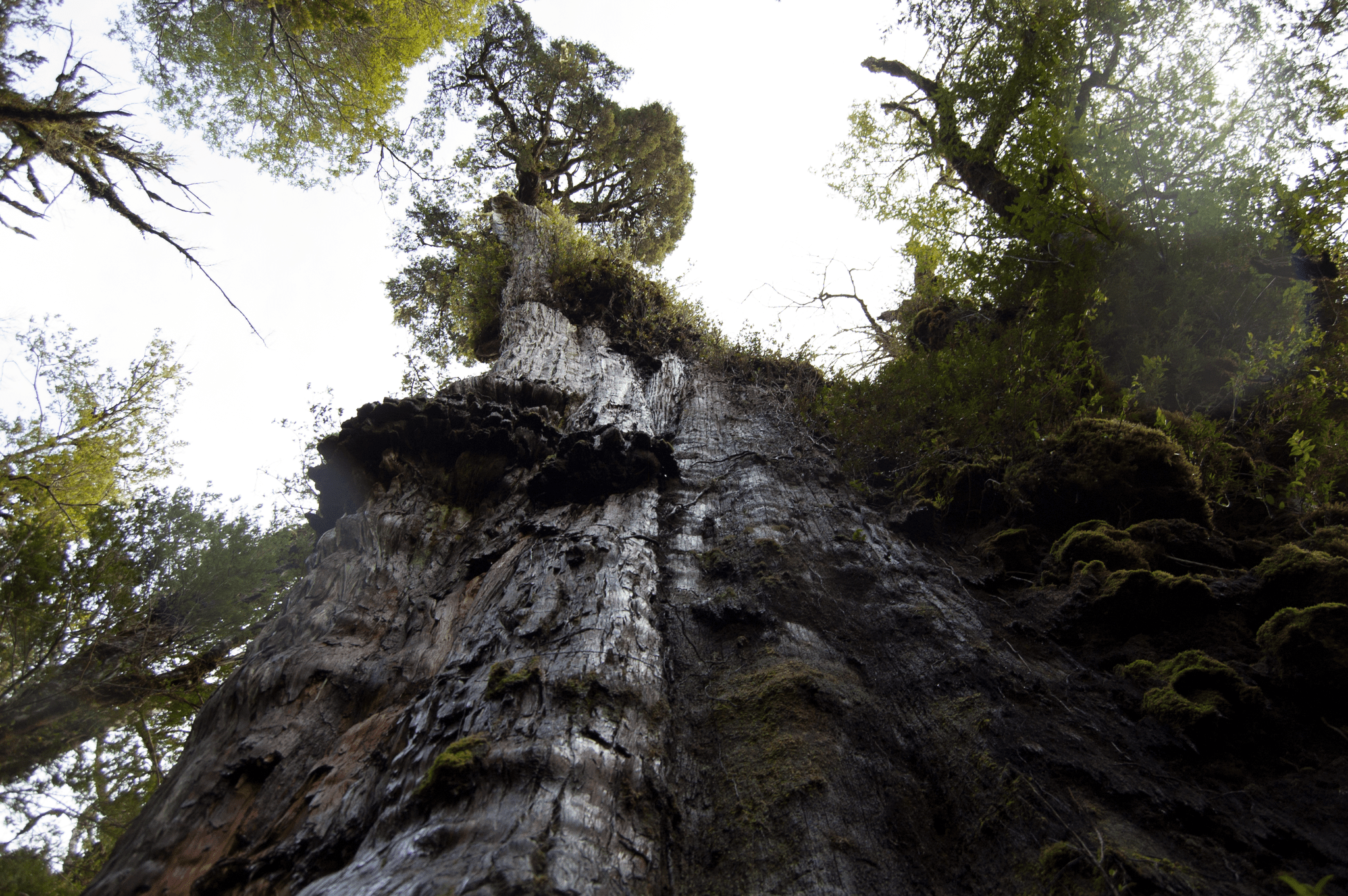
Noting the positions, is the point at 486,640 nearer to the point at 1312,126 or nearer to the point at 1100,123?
the point at 1100,123

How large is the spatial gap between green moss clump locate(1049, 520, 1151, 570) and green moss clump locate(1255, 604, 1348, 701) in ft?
2.81

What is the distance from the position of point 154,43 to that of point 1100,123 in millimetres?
12531

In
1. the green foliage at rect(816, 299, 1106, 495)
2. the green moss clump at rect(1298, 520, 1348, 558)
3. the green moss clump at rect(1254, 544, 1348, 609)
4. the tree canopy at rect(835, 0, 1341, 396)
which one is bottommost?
the green moss clump at rect(1254, 544, 1348, 609)

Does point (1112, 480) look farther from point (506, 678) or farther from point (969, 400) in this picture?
point (506, 678)

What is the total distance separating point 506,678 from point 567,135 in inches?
555

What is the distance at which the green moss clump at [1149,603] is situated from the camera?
9.47 ft

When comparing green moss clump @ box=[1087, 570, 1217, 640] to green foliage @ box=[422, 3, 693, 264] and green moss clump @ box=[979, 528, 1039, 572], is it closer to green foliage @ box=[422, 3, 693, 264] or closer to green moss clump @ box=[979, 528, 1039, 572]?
green moss clump @ box=[979, 528, 1039, 572]

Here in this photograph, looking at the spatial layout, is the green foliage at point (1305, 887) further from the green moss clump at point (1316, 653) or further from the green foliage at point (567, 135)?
the green foliage at point (567, 135)

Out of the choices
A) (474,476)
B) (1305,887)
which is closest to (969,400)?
(1305,887)

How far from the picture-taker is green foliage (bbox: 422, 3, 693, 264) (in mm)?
13250

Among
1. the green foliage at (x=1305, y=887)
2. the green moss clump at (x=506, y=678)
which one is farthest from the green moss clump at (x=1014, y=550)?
the green moss clump at (x=506, y=678)

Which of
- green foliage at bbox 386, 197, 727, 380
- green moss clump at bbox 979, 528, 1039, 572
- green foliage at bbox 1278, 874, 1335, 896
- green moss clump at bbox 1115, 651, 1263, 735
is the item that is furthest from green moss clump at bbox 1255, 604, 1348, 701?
green foliage at bbox 386, 197, 727, 380

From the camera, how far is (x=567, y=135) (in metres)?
14.0

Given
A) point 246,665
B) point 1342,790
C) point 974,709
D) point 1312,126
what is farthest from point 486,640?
point 1312,126
